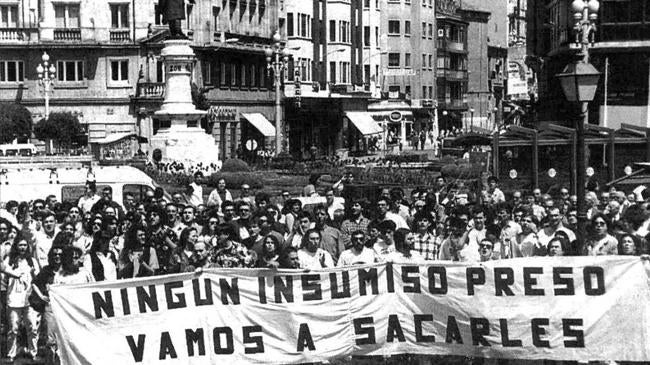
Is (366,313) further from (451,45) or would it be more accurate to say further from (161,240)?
(451,45)

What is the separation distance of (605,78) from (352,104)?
3784 centimetres

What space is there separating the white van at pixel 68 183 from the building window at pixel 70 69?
40.6 meters

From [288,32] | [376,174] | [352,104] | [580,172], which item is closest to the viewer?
[580,172]

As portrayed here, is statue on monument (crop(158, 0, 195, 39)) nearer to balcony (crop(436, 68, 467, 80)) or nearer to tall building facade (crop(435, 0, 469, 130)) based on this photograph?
tall building facade (crop(435, 0, 469, 130))

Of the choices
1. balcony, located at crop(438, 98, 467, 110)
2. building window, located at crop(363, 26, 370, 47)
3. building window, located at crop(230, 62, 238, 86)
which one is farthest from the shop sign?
building window, located at crop(230, 62, 238, 86)

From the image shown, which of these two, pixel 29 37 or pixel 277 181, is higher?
pixel 29 37

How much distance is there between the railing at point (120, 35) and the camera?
229 ft

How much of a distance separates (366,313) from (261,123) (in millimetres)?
62233

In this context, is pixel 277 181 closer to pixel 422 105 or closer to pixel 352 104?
pixel 352 104

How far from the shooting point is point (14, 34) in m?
69.6

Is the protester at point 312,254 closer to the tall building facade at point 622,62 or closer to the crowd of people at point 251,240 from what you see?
the crowd of people at point 251,240

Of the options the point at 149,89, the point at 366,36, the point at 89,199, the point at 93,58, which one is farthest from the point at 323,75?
the point at 89,199

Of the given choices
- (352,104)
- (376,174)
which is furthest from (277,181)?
(352,104)

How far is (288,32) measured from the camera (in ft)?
280
